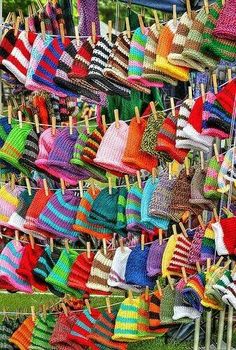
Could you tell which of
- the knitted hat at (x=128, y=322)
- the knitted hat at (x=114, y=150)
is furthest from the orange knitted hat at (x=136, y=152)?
the knitted hat at (x=128, y=322)

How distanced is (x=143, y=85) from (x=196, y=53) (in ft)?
1.58

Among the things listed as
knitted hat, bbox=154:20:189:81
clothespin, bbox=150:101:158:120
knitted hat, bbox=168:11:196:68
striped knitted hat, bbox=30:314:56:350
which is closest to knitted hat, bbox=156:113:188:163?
clothespin, bbox=150:101:158:120

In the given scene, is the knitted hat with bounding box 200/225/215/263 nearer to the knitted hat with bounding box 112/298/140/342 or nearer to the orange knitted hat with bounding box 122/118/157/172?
the orange knitted hat with bounding box 122/118/157/172

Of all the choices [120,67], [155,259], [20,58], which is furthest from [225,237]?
[20,58]

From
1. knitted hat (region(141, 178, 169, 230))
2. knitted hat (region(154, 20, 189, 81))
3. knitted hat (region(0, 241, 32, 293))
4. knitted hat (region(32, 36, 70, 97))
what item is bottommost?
knitted hat (region(0, 241, 32, 293))

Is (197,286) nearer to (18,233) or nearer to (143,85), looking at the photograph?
(143,85)

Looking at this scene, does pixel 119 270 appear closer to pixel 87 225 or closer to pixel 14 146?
pixel 87 225

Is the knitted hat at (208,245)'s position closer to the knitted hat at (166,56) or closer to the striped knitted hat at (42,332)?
the knitted hat at (166,56)

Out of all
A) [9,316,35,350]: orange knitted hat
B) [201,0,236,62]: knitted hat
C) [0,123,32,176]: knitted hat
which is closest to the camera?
[201,0,236,62]: knitted hat

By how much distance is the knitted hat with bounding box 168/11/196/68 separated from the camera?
220 inches

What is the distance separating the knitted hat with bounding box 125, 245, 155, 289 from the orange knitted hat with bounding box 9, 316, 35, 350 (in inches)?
42.8

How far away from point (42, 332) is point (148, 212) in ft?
4.45

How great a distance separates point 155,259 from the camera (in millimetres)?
6141

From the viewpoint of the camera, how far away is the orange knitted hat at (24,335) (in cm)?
701
